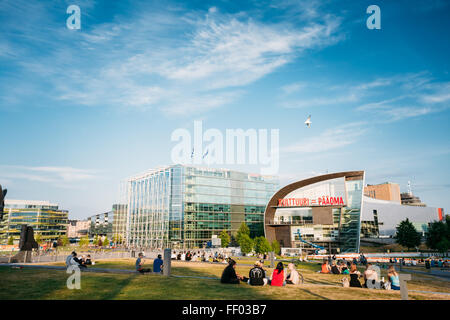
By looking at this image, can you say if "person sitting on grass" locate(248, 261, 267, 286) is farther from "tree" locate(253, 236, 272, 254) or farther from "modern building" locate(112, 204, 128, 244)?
"modern building" locate(112, 204, 128, 244)

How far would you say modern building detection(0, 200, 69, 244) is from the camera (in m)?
132

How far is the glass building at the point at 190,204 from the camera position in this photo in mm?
84438

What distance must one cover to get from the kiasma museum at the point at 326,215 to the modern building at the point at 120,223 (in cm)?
6171

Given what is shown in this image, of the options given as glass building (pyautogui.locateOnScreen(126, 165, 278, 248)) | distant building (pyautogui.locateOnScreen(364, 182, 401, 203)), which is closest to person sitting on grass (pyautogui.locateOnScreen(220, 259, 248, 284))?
glass building (pyautogui.locateOnScreen(126, 165, 278, 248))

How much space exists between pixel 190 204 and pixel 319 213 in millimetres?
36315

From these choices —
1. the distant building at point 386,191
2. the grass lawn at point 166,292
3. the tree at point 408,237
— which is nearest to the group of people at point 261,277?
the grass lawn at point 166,292

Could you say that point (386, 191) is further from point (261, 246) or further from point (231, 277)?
point (231, 277)

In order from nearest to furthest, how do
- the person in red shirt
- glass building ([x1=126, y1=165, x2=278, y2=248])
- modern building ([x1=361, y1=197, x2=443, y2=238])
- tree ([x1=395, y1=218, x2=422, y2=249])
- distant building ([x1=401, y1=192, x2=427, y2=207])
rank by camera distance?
the person in red shirt
tree ([x1=395, y1=218, x2=422, y2=249])
modern building ([x1=361, y1=197, x2=443, y2=238])
glass building ([x1=126, y1=165, x2=278, y2=248])
distant building ([x1=401, y1=192, x2=427, y2=207])

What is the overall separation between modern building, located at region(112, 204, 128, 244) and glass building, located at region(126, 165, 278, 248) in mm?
9189

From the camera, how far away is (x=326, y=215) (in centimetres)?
6719

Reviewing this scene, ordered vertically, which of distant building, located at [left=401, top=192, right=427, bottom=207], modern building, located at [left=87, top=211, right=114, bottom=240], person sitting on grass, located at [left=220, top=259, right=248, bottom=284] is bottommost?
modern building, located at [left=87, top=211, right=114, bottom=240]

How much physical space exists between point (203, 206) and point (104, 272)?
69.7 metres
